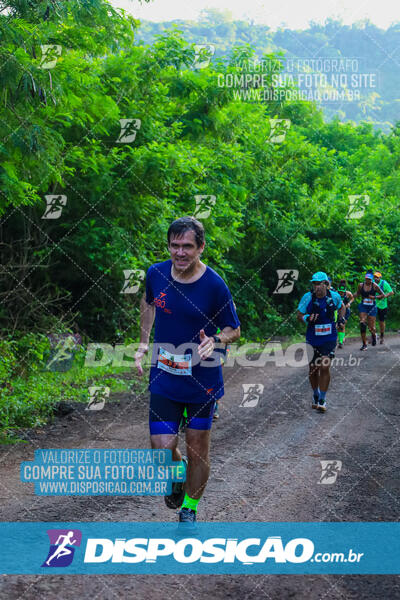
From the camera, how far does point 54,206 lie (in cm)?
1315

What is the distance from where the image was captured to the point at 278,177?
1008 inches

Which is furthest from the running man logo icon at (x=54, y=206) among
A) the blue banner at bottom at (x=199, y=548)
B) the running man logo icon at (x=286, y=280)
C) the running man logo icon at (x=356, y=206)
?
the running man logo icon at (x=356, y=206)

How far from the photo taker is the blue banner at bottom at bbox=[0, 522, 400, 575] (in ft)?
14.4

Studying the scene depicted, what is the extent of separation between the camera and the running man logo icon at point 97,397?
405 inches

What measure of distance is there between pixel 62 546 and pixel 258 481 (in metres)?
2.34

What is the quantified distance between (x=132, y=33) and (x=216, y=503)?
33.4 ft

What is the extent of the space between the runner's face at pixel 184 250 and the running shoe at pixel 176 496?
1512 millimetres

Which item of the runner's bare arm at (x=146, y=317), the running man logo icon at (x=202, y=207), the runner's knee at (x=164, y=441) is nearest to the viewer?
the runner's knee at (x=164, y=441)

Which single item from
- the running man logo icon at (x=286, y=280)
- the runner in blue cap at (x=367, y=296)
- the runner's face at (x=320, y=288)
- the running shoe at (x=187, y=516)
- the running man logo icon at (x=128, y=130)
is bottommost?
the running man logo icon at (x=286, y=280)

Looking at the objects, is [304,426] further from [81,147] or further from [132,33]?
[132,33]

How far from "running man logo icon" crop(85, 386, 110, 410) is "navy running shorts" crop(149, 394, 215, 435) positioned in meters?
5.45

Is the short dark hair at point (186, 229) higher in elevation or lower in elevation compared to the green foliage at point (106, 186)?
higher

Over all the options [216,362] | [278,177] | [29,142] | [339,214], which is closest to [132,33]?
[29,142]

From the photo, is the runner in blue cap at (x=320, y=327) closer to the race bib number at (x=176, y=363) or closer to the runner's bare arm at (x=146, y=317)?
the runner's bare arm at (x=146, y=317)
